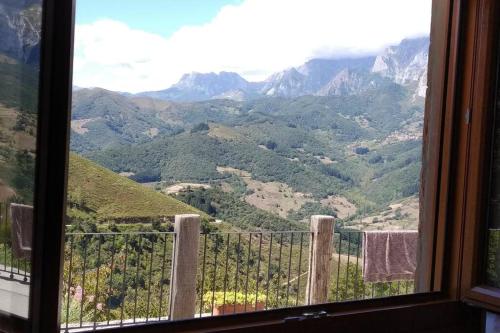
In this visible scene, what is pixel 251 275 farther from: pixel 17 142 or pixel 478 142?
pixel 17 142

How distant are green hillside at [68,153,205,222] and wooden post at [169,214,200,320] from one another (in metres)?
2.22

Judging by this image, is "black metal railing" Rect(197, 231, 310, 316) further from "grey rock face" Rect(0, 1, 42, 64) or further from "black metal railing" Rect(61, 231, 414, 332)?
"grey rock face" Rect(0, 1, 42, 64)

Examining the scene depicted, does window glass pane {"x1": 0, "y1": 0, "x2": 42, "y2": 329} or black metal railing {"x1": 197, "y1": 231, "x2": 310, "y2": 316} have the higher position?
window glass pane {"x1": 0, "y1": 0, "x2": 42, "y2": 329}

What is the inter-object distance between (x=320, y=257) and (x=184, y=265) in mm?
1020

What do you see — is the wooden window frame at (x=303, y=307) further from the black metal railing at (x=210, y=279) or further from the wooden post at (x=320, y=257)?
the black metal railing at (x=210, y=279)

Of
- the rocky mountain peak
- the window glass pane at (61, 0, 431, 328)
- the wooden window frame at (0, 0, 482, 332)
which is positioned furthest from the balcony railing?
the rocky mountain peak

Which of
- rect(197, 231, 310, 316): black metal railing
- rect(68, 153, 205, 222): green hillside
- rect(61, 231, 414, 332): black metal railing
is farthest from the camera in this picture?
rect(68, 153, 205, 222): green hillside

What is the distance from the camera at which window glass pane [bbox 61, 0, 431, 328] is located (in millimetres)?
6406

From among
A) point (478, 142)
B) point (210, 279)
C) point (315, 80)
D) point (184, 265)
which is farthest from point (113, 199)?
point (478, 142)

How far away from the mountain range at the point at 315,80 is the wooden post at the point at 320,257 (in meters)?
3.92

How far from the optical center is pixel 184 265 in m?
3.64

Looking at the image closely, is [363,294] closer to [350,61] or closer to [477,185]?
[477,185]

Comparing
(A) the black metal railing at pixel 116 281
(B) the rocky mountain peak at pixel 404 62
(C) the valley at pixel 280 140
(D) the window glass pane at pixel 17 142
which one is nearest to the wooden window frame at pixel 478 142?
(D) the window glass pane at pixel 17 142

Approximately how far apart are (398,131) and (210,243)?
3.23m
